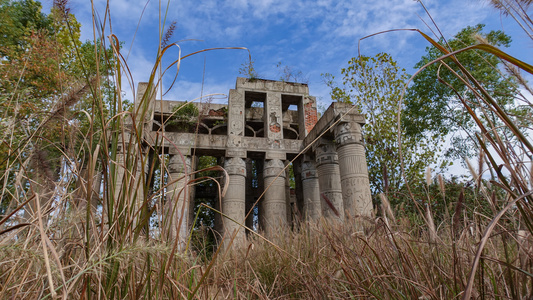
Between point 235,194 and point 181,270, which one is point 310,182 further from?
point 181,270

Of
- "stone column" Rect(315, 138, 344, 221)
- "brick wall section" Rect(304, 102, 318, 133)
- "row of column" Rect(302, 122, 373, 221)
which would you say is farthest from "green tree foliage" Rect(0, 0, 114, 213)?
"brick wall section" Rect(304, 102, 318, 133)

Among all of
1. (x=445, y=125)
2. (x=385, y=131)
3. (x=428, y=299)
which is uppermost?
(x=445, y=125)

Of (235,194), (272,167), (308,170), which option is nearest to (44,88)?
(235,194)

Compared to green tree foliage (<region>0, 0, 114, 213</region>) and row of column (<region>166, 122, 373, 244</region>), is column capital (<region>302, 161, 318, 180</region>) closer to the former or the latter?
row of column (<region>166, 122, 373, 244</region>)

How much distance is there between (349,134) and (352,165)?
75 cm

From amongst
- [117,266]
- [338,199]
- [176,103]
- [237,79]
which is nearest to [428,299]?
[117,266]

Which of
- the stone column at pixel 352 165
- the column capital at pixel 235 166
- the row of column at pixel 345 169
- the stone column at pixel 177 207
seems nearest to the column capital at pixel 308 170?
the row of column at pixel 345 169

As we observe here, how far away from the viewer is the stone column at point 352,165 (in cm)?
757

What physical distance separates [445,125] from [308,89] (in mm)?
5376

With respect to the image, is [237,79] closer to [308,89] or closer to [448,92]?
[308,89]

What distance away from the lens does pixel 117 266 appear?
123cm

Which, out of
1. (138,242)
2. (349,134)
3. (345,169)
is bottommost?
(138,242)

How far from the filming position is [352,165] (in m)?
7.84

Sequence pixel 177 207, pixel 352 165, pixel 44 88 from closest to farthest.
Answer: pixel 177 207 < pixel 44 88 < pixel 352 165
